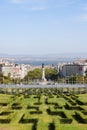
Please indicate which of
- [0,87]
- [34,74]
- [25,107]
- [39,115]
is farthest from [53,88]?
[34,74]

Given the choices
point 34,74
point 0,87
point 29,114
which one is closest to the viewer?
point 29,114

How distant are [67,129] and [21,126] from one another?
3.23m

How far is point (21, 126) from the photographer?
2633 cm

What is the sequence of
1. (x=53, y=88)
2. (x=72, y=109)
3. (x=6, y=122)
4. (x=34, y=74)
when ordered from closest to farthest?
(x=6, y=122)
(x=72, y=109)
(x=53, y=88)
(x=34, y=74)

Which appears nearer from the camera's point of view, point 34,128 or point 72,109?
point 34,128

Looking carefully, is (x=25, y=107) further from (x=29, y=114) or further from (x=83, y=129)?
(x=83, y=129)

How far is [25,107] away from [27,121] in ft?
32.9

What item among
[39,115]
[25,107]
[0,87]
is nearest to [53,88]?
[0,87]

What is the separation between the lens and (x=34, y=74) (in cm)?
15375

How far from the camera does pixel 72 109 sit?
117 feet

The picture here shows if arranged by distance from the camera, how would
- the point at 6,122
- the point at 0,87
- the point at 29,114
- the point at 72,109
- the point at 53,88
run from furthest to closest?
the point at 53,88
the point at 0,87
the point at 72,109
the point at 29,114
the point at 6,122

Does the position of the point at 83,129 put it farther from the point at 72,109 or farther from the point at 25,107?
the point at 25,107

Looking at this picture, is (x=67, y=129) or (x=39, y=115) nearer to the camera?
(x=67, y=129)

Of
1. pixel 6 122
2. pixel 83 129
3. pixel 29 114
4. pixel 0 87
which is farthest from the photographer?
pixel 0 87
